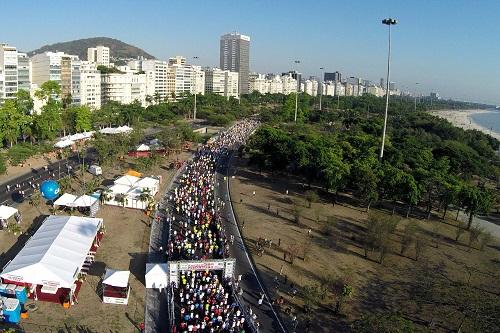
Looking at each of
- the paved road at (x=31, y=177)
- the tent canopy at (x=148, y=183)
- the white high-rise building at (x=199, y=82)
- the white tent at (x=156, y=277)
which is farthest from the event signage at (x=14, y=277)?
the white high-rise building at (x=199, y=82)

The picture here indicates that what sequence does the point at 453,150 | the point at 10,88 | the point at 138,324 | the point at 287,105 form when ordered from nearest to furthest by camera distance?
the point at 138,324, the point at 453,150, the point at 10,88, the point at 287,105

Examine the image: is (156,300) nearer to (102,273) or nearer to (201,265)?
(201,265)

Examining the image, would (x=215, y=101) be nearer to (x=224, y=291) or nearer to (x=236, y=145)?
(x=236, y=145)

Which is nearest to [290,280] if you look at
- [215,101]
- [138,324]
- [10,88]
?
[138,324]

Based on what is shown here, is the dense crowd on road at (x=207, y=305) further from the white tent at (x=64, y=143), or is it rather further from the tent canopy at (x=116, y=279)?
the white tent at (x=64, y=143)

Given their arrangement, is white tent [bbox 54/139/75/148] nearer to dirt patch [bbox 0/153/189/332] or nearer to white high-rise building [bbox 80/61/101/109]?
dirt patch [bbox 0/153/189/332]

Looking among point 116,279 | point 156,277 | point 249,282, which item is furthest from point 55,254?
point 249,282
